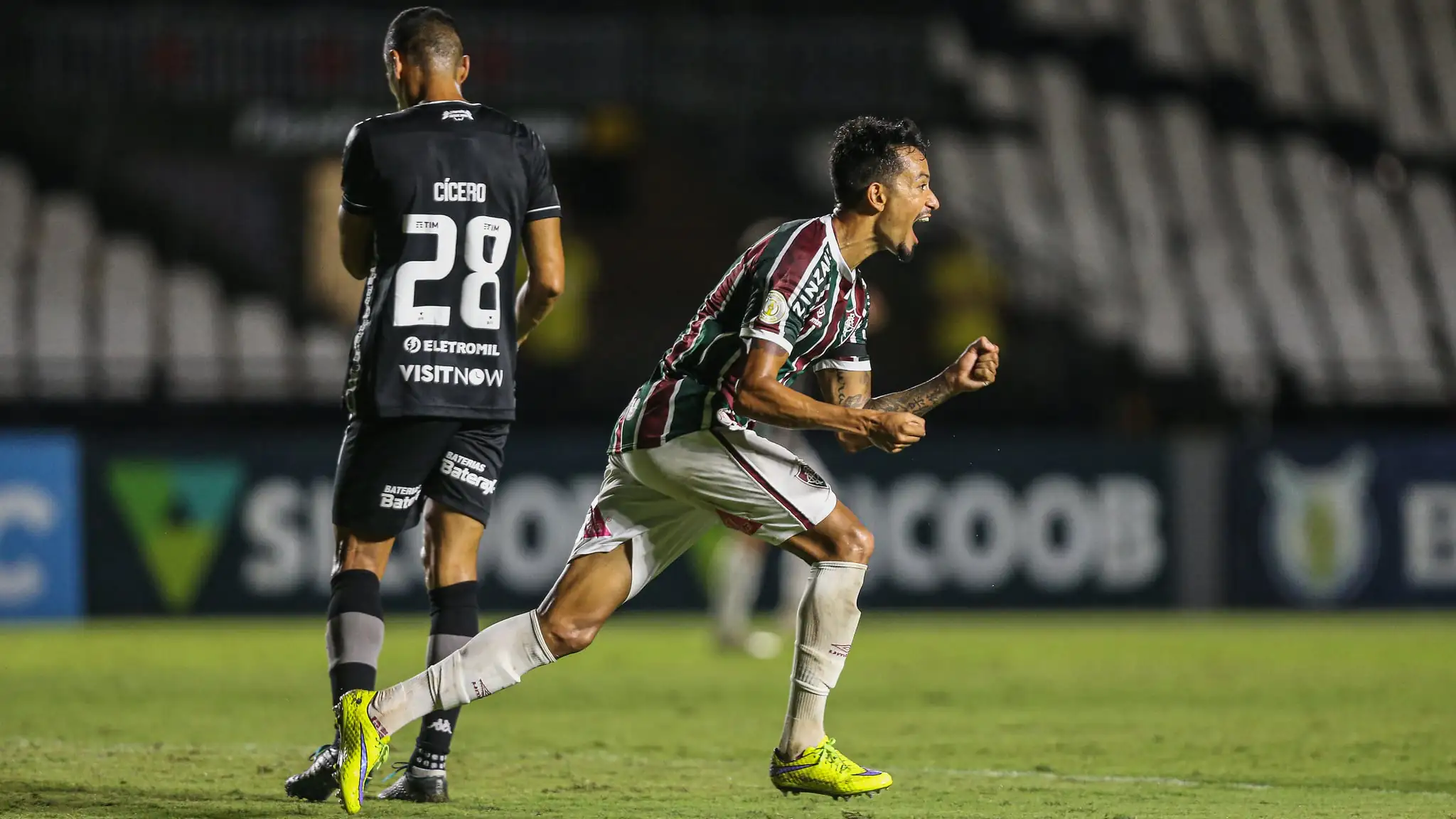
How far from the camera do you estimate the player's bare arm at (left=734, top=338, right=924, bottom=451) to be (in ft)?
17.0

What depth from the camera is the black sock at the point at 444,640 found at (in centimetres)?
577

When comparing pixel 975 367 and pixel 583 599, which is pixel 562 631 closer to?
pixel 583 599

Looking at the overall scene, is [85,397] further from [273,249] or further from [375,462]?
[375,462]

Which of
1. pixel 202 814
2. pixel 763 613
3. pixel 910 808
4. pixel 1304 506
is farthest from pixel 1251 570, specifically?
pixel 202 814

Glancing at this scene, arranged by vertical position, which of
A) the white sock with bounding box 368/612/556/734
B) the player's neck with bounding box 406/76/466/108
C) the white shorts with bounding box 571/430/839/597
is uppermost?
the player's neck with bounding box 406/76/466/108

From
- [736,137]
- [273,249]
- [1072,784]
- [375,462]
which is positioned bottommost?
[1072,784]

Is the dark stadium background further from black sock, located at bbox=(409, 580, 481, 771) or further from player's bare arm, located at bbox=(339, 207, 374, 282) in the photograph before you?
player's bare arm, located at bbox=(339, 207, 374, 282)

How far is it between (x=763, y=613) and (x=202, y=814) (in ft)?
31.8

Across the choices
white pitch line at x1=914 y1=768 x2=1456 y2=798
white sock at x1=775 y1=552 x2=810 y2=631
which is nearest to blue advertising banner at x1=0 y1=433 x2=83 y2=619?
white sock at x1=775 y1=552 x2=810 y2=631

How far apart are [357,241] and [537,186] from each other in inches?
22.7

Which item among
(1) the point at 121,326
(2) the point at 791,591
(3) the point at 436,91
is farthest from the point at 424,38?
(1) the point at 121,326

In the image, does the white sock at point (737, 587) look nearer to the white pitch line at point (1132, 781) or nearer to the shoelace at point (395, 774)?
the white pitch line at point (1132, 781)

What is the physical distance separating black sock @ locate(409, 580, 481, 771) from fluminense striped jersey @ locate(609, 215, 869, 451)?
691mm

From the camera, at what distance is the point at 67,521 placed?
44.6ft
